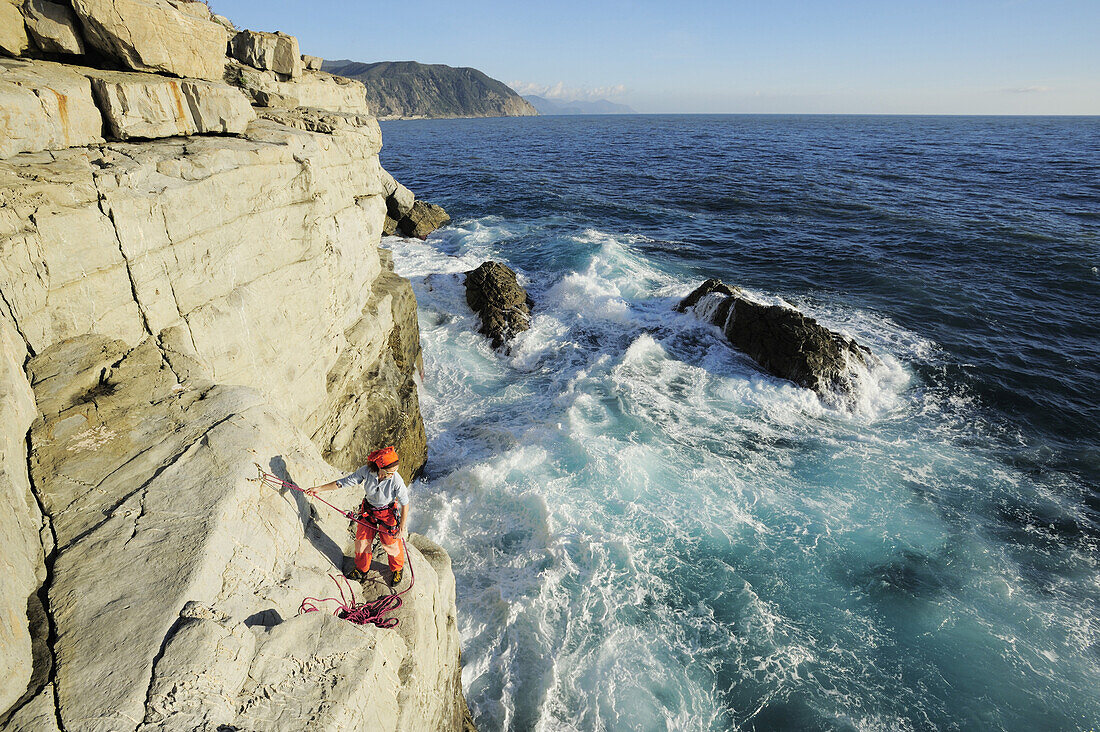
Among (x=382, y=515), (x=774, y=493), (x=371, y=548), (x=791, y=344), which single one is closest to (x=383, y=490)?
(x=382, y=515)


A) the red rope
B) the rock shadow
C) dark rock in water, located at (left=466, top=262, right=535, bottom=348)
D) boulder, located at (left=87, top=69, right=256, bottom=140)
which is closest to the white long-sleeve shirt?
the rock shadow

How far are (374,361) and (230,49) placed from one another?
28.0ft

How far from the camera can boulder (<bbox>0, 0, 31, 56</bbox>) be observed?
267 inches

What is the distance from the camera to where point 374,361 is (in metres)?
12.1

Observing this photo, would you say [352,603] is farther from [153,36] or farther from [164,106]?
[153,36]

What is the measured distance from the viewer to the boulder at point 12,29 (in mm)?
6785

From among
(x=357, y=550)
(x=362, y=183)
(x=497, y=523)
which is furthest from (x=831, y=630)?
(x=362, y=183)

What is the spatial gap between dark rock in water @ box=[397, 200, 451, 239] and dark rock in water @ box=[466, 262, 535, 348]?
11.0m

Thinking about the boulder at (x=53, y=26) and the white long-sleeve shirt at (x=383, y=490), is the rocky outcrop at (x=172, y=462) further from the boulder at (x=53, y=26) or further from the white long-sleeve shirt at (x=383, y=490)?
the boulder at (x=53, y=26)

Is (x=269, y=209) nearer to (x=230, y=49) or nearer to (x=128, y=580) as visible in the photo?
(x=128, y=580)

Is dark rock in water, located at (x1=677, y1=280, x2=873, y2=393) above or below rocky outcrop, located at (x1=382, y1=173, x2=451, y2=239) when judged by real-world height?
below

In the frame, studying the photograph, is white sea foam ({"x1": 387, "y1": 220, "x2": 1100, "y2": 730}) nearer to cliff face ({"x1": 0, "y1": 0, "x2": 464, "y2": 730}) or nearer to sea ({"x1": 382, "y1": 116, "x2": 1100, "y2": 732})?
sea ({"x1": 382, "y1": 116, "x2": 1100, "y2": 732})

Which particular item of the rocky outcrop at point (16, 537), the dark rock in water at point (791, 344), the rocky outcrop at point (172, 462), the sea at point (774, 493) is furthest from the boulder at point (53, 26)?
the dark rock in water at point (791, 344)

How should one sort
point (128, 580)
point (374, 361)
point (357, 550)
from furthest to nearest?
1. point (374, 361)
2. point (357, 550)
3. point (128, 580)
